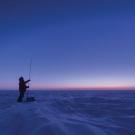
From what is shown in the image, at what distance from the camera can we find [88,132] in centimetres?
618

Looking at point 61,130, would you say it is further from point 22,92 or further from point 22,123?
point 22,92

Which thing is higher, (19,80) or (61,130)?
(19,80)

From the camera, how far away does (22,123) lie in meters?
7.73

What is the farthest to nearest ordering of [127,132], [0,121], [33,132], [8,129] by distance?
[0,121], [8,129], [127,132], [33,132]

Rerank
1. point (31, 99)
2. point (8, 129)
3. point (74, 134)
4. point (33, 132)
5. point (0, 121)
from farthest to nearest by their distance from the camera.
Result: point (31, 99), point (0, 121), point (8, 129), point (33, 132), point (74, 134)

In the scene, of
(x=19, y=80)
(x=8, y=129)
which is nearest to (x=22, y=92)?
(x=19, y=80)

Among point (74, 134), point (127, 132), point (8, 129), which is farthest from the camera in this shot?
point (8, 129)

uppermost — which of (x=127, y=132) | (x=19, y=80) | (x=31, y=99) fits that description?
(x=19, y=80)

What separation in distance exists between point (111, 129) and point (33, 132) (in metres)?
2.33

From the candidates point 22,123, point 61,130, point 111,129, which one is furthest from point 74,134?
point 22,123

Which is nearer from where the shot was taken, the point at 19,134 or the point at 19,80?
the point at 19,134

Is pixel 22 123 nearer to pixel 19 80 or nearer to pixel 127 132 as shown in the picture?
pixel 127 132

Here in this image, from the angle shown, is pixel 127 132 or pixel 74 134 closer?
pixel 74 134

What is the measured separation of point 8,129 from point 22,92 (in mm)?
12476
